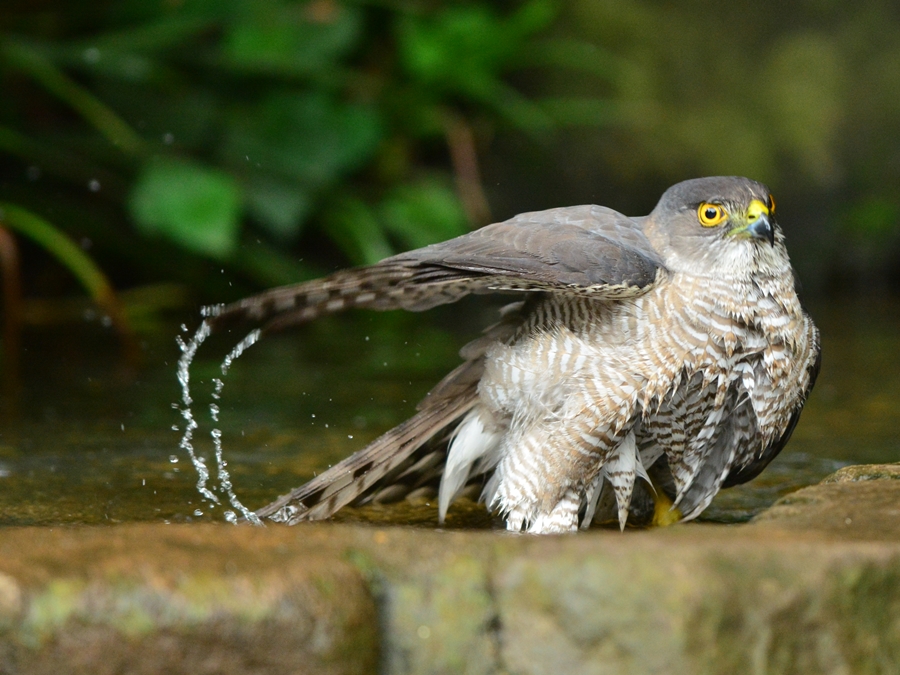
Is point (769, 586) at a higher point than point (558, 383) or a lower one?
lower

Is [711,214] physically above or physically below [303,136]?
below

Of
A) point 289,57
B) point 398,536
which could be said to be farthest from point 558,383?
point 289,57

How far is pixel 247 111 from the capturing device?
615 centimetres

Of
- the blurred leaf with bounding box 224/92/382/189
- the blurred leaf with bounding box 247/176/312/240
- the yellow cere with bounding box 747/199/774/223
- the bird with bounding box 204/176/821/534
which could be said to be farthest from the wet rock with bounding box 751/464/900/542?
the blurred leaf with bounding box 224/92/382/189

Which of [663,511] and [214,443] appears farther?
[214,443]

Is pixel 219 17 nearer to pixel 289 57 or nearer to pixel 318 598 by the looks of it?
pixel 289 57

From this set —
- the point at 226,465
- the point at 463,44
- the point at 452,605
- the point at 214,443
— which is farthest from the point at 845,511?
the point at 463,44

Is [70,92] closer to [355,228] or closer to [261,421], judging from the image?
[355,228]

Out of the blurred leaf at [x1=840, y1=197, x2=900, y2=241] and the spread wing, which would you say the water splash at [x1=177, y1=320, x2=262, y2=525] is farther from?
the blurred leaf at [x1=840, y1=197, x2=900, y2=241]

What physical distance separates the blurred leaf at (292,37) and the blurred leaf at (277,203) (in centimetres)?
66

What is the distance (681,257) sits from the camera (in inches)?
97.7

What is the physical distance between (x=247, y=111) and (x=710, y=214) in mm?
4156

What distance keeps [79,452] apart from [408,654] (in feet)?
5.89

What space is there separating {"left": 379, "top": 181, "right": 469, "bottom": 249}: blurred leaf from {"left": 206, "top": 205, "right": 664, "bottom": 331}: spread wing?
3846 mm
